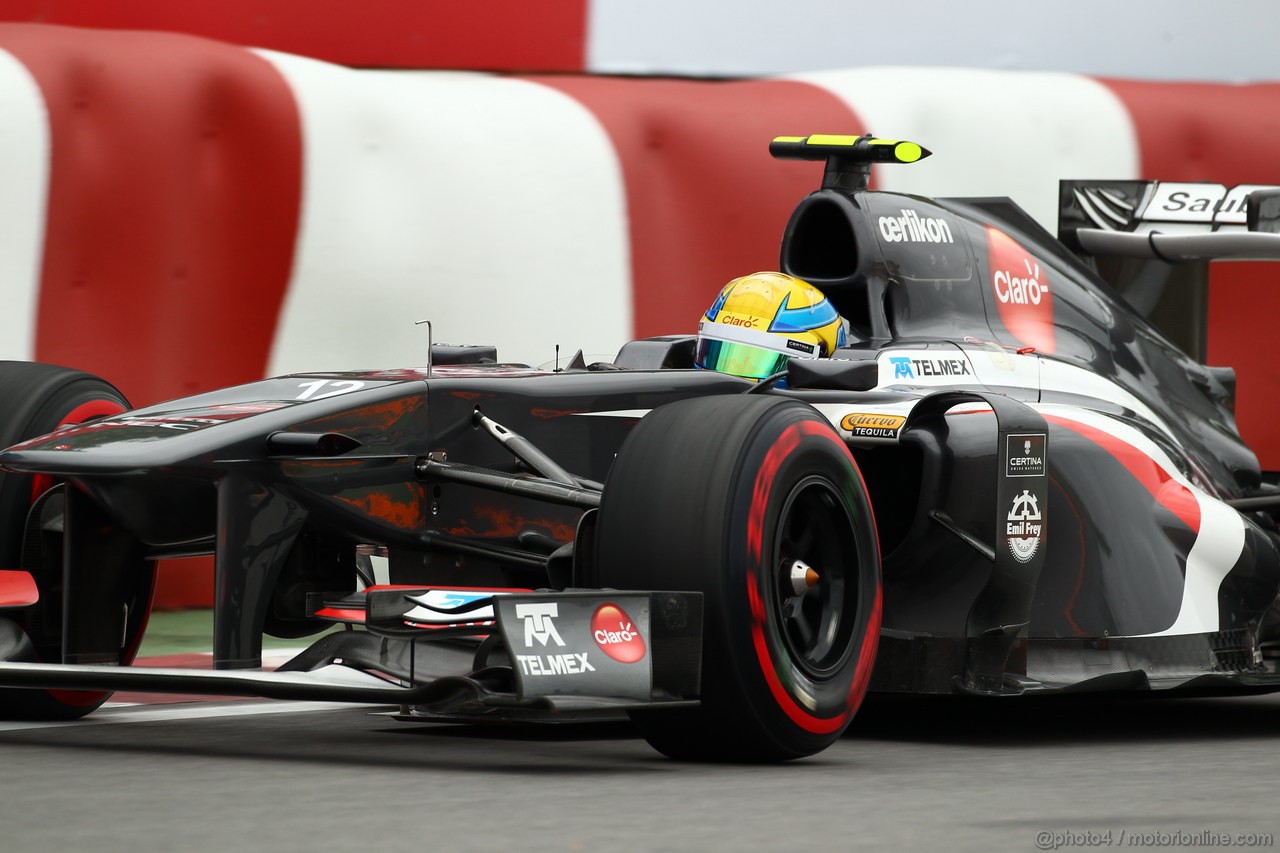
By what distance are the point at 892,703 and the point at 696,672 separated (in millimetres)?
2192

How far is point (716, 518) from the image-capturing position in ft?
15.3

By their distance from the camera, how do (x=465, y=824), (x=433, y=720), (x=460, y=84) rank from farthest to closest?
(x=460, y=84)
(x=433, y=720)
(x=465, y=824)

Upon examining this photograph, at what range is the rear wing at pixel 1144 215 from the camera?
745 cm

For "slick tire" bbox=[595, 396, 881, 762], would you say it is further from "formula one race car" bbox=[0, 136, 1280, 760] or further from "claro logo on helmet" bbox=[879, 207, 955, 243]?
"claro logo on helmet" bbox=[879, 207, 955, 243]

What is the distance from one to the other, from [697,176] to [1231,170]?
9.17 feet

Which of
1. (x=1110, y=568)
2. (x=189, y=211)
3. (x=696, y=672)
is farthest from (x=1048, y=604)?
(x=189, y=211)

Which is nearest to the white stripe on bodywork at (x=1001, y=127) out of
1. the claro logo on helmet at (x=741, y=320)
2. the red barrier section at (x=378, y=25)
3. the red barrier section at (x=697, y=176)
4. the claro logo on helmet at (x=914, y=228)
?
the red barrier section at (x=697, y=176)

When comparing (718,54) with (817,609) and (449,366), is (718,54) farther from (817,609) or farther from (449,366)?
(817,609)

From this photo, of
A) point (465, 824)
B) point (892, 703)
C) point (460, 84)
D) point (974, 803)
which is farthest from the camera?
point (460, 84)

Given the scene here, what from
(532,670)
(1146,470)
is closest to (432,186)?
(1146,470)

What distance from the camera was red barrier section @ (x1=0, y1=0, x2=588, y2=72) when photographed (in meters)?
8.22

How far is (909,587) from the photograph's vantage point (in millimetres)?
5633

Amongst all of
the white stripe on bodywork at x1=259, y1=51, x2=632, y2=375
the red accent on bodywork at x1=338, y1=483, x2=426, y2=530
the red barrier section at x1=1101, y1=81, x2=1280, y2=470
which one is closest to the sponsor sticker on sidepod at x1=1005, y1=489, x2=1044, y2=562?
the red accent on bodywork at x1=338, y1=483, x2=426, y2=530

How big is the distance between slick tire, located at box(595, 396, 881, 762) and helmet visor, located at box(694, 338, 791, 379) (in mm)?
1116
